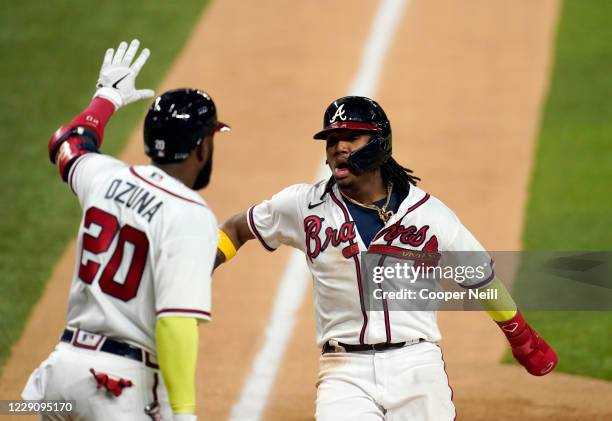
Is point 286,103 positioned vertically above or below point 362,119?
above

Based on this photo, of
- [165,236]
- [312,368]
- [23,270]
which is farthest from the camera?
[23,270]

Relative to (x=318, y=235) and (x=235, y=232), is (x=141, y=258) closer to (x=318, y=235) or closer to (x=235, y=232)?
(x=318, y=235)

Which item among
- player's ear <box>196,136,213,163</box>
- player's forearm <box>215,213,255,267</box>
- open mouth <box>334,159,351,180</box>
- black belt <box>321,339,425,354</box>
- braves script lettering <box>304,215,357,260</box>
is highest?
open mouth <box>334,159,351,180</box>

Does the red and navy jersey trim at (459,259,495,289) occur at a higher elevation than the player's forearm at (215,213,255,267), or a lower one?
lower

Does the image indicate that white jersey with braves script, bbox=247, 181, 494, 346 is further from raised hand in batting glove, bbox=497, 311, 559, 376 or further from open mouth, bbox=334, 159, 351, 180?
raised hand in batting glove, bbox=497, 311, 559, 376

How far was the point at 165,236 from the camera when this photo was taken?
13.1 feet

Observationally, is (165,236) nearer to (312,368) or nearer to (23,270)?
(312,368)

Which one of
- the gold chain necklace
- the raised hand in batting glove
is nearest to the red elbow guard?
the gold chain necklace

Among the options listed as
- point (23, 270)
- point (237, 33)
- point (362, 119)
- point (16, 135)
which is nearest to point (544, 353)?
point (362, 119)

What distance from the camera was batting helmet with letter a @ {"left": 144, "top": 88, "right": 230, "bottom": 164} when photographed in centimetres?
421

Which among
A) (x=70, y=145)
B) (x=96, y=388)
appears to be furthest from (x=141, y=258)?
(x=70, y=145)

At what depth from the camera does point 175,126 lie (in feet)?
13.8

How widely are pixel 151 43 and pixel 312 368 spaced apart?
21.5ft

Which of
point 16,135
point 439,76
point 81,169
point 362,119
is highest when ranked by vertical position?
point 439,76
